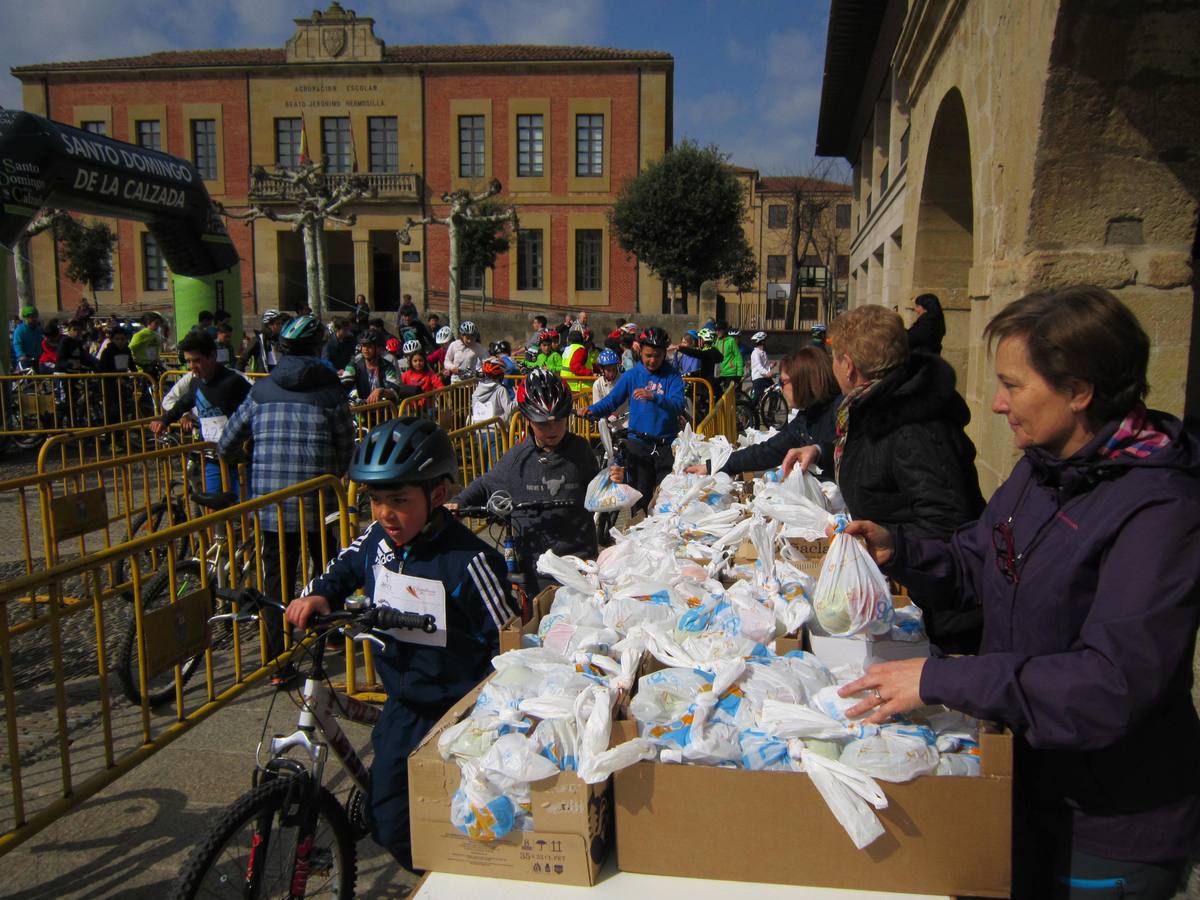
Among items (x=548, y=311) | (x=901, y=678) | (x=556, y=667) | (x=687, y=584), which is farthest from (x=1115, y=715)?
(x=548, y=311)

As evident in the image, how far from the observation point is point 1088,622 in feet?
4.91

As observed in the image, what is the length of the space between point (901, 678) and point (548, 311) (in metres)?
38.2

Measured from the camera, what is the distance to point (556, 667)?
2.00 m

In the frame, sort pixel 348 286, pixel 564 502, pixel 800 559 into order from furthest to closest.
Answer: pixel 348 286 → pixel 564 502 → pixel 800 559

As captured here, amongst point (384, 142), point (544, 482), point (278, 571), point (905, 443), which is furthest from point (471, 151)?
point (905, 443)

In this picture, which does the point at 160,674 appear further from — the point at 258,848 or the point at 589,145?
the point at 589,145

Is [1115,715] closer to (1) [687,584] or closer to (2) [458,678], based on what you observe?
(1) [687,584]

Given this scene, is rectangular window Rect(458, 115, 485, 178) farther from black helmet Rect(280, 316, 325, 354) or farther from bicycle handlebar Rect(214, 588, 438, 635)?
bicycle handlebar Rect(214, 588, 438, 635)

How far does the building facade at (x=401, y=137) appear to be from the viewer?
126ft

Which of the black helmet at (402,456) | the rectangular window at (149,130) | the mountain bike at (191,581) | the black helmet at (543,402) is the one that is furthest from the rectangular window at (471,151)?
the black helmet at (402,456)

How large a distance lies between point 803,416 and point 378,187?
122 feet

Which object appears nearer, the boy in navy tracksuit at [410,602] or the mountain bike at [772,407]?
the boy in navy tracksuit at [410,602]

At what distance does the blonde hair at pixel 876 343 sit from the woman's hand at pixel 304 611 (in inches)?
78.3

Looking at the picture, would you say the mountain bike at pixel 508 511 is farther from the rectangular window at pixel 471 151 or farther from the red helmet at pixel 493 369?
the rectangular window at pixel 471 151
